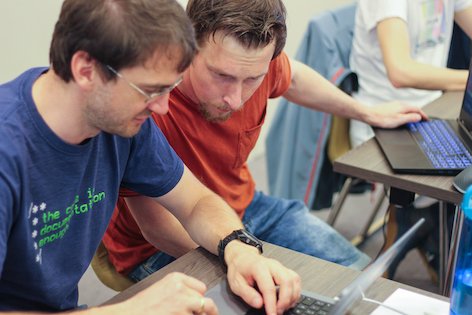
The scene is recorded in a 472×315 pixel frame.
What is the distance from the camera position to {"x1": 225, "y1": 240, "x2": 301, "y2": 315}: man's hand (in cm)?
110

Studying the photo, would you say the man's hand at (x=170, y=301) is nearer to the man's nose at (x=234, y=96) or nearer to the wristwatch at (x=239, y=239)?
the wristwatch at (x=239, y=239)

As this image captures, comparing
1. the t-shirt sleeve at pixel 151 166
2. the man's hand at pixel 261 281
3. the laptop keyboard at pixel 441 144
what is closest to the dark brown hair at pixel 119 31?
the t-shirt sleeve at pixel 151 166

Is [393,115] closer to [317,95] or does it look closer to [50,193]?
[317,95]

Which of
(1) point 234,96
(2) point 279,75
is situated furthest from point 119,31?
(2) point 279,75

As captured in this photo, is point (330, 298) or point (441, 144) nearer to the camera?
point (330, 298)

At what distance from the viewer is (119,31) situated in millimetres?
991

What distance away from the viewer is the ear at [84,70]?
1.01 metres

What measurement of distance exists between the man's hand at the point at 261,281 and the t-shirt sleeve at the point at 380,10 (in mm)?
1235

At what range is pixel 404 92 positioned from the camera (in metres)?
2.38

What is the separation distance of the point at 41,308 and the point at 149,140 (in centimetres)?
37

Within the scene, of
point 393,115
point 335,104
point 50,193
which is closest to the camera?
point 50,193

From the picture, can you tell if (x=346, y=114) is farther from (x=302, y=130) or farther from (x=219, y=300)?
(x=219, y=300)

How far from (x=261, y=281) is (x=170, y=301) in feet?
0.60

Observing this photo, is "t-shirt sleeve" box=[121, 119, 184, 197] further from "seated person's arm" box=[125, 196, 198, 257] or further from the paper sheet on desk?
the paper sheet on desk
